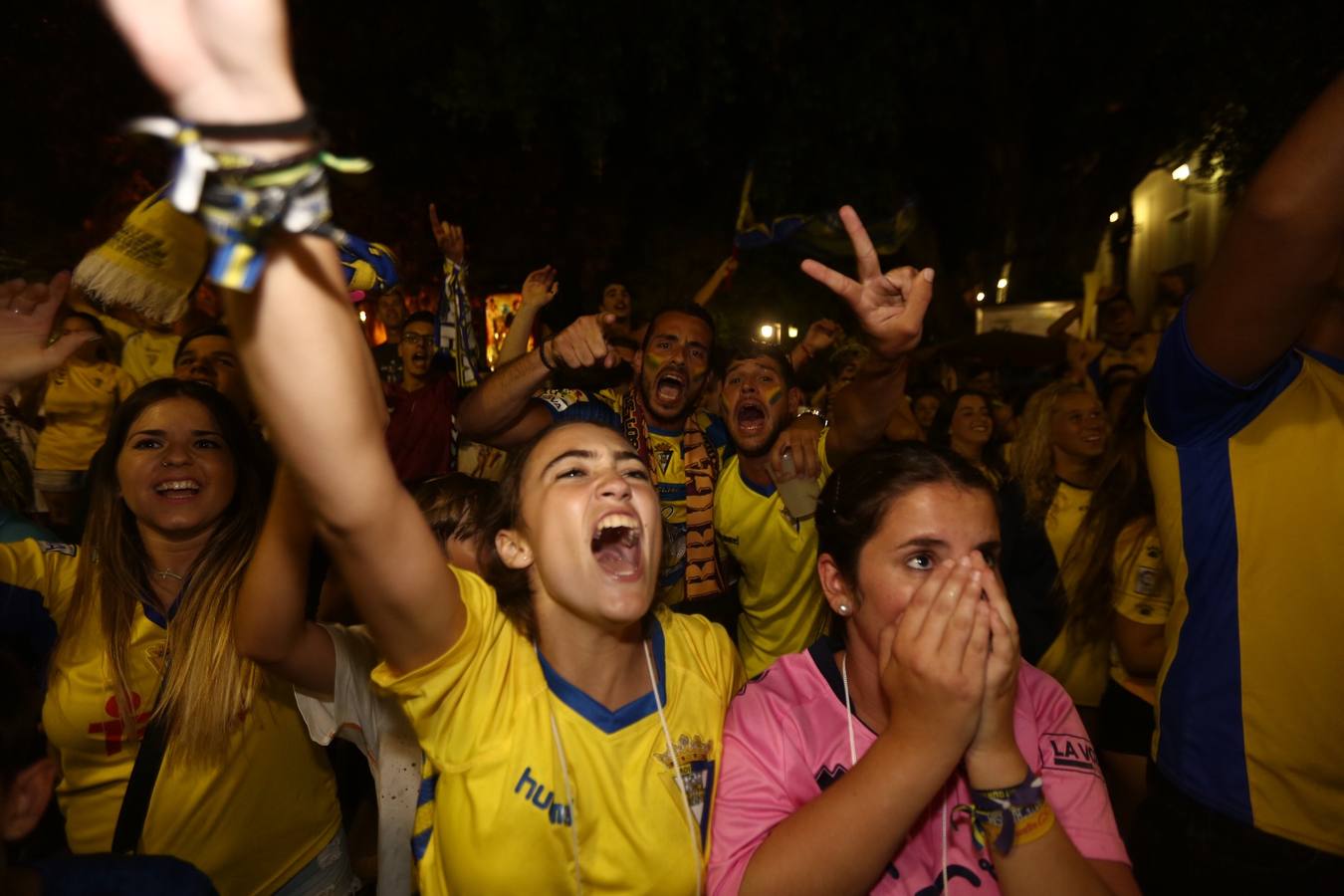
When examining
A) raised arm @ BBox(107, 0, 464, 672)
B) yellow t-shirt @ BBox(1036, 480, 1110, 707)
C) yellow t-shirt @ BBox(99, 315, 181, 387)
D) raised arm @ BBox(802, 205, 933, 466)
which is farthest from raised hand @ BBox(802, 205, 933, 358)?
yellow t-shirt @ BBox(99, 315, 181, 387)

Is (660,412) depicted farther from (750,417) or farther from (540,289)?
(540,289)

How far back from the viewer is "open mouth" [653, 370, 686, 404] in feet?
13.0

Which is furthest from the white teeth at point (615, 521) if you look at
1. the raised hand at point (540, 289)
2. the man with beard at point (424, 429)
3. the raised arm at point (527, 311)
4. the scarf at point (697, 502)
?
the man with beard at point (424, 429)

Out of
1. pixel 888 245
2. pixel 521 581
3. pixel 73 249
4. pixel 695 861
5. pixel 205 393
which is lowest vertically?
pixel 695 861

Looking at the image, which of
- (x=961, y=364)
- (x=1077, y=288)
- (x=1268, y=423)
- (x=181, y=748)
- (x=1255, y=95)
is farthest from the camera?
(x=1077, y=288)

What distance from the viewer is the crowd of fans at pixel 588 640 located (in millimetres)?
1378

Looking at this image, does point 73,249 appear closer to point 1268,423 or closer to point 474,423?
point 474,423

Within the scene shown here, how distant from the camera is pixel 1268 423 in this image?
1.82 metres

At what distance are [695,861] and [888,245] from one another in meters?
7.88

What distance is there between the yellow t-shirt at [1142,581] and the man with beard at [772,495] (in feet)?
3.95

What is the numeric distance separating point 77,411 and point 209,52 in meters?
6.14

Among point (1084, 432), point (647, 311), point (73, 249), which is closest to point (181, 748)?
point (1084, 432)

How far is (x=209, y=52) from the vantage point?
95 centimetres

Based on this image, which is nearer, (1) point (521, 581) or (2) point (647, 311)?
(1) point (521, 581)
